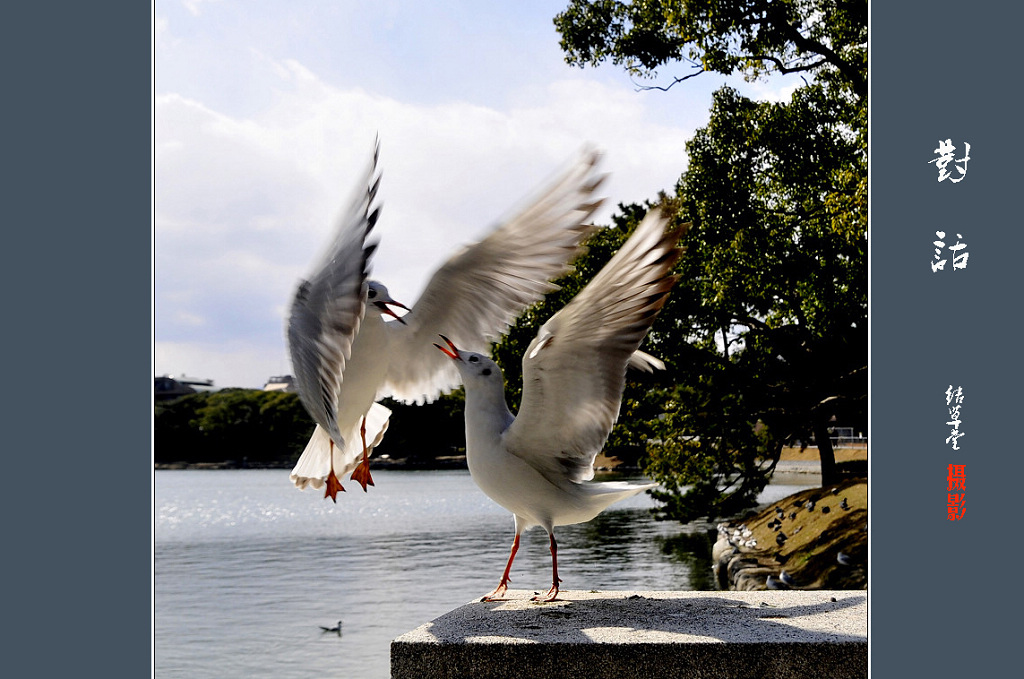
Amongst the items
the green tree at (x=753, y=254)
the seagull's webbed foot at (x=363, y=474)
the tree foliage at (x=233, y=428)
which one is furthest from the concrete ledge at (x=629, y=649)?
the green tree at (x=753, y=254)

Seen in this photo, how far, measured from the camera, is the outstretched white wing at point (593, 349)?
3283 mm

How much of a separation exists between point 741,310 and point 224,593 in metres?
7.02

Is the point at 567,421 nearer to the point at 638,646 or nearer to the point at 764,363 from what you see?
the point at 638,646

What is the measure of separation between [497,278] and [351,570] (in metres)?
10.4

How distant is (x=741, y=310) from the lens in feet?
31.3

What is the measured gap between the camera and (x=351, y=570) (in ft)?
43.8

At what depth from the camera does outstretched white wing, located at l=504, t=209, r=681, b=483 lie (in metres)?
3.28

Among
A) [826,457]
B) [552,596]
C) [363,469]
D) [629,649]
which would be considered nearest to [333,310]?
[363,469]

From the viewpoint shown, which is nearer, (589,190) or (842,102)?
(589,190)

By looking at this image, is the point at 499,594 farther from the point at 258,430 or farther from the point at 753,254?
the point at 753,254

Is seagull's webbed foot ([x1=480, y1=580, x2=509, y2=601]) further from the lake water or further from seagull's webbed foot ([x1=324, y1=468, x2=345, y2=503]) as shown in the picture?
the lake water

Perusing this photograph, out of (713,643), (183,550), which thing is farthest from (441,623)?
(183,550)

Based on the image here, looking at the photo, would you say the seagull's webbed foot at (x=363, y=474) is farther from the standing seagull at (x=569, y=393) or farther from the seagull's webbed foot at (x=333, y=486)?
the standing seagull at (x=569, y=393)

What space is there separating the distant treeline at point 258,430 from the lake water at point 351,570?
79 centimetres
